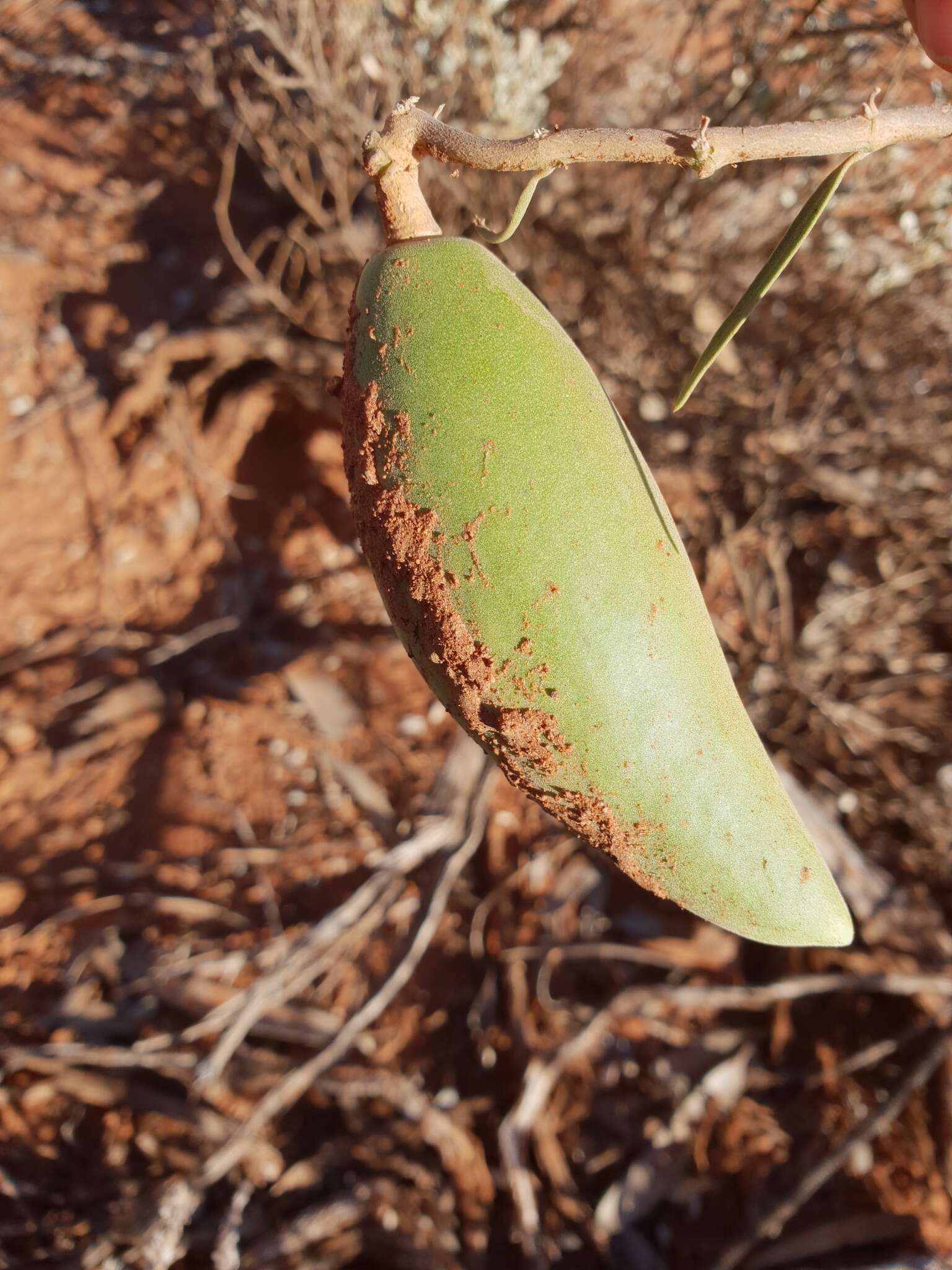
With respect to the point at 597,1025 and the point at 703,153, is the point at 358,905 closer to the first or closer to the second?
the point at 597,1025

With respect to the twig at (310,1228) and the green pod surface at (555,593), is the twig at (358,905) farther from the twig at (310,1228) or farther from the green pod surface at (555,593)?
the green pod surface at (555,593)

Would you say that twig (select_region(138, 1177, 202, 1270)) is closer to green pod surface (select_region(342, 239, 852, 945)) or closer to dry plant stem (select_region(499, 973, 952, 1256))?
dry plant stem (select_region(499, 973, 952, 1256))

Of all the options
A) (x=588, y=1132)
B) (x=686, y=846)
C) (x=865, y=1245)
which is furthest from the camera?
(x=588, y=1132)

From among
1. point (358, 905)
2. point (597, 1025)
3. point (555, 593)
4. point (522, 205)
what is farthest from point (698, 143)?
point (597, 1025)

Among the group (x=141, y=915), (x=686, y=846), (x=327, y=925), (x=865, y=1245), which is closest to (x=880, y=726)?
(x=865, y=1245)

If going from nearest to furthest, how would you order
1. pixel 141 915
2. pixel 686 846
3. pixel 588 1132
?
pixel 686 846 → pixel 588 1132 → pixel 141 915

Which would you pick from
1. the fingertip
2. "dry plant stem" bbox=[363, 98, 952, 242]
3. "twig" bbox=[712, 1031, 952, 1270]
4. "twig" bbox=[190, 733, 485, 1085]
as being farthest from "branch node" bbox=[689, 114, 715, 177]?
"twig" bbox=[712, 1031, 952, 1270]

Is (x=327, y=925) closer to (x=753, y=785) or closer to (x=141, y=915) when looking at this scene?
Result: (x=141, y=915)
